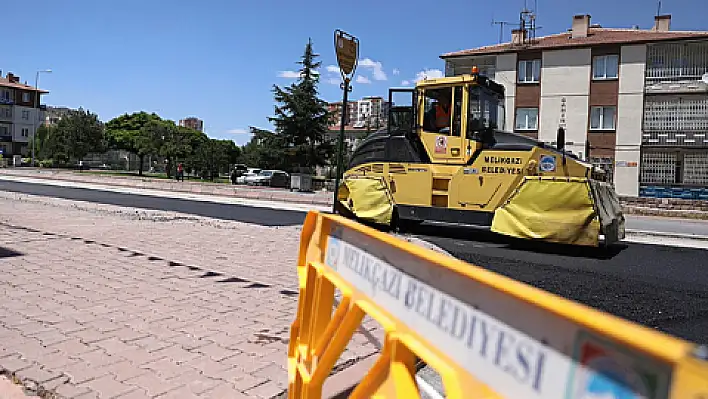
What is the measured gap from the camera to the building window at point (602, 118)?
118ft

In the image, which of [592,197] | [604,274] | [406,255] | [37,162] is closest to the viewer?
[406,255]

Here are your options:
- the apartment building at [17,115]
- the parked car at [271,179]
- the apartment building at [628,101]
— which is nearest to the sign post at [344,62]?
the apartment building at [628,101]

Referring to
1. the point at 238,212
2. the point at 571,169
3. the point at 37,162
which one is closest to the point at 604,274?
the point at 571,169

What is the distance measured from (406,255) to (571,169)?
906cm

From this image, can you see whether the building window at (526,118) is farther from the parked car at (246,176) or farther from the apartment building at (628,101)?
the parked car at (246,176)

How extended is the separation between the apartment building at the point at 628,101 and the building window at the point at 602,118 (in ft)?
0.20

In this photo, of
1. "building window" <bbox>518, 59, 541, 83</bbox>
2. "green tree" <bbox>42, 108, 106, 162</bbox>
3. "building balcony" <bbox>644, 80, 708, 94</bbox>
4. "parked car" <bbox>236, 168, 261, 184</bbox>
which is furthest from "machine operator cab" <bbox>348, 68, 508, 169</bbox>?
"green tree" <bbox>42, 108, 106, 162</bbox>

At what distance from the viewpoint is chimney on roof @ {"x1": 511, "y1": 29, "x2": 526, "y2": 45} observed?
40.6m

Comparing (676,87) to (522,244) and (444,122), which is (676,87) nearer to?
(444,122)

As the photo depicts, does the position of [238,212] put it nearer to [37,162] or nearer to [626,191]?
[626,191]

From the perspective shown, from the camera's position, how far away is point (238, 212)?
16594 mm

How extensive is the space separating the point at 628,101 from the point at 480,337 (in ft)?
126

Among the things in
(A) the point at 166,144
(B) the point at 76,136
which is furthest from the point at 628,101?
(B) the point at 76,136

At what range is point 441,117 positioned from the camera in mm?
Result: 11938
